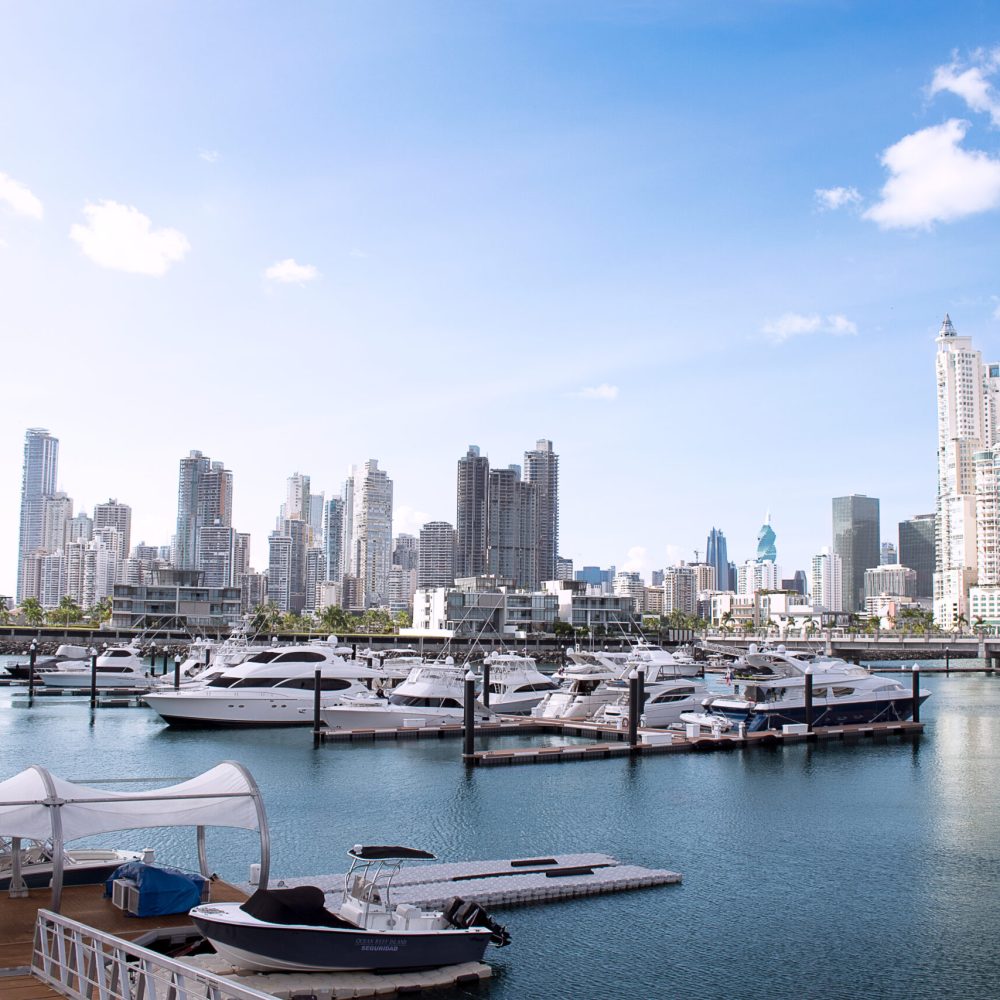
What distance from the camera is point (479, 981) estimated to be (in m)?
19.6

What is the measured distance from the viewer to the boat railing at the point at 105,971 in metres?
12.0

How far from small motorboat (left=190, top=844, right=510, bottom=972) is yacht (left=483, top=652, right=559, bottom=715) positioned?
4687 cm

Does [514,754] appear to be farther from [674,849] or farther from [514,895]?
[514,895]

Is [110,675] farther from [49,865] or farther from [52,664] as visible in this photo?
[49,865]

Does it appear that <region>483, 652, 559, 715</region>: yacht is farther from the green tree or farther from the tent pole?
the green tree

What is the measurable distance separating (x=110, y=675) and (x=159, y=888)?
70363 millimetres

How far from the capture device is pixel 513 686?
68.1 metres

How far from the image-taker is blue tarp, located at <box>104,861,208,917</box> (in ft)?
59.6

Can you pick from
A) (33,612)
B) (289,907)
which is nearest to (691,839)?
(289,907)

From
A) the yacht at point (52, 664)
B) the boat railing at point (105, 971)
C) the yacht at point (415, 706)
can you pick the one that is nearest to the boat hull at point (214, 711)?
the yacht at point (415, 706)

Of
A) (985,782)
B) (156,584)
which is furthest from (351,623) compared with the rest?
(985,782)

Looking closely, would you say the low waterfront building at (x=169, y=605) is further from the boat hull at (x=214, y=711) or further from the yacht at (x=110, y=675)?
the boat hull at (x=214, y=711)

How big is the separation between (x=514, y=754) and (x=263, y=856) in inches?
1115

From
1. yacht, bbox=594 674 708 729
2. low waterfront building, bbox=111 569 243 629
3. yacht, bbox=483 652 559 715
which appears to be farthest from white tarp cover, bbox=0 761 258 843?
low waterfront building, bbox=111 569 243 629
